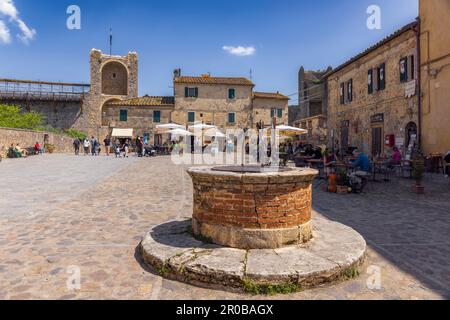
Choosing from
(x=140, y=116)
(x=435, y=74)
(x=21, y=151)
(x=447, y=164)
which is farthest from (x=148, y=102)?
(x=447, y=164)

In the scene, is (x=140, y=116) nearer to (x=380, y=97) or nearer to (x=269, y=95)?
(x=269, y=95)

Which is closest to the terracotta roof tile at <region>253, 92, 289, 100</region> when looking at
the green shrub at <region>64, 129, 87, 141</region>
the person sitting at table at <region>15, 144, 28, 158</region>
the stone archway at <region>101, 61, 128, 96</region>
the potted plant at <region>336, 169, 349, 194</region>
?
the stone archway at <region>101, 61, 128, 96</region>

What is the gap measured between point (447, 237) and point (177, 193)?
6.31 metres

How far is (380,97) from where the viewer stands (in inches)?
667

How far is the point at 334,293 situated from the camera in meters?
3.09

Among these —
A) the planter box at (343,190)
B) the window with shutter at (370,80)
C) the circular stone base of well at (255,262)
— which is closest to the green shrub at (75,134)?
the window with shutter at (370,80)

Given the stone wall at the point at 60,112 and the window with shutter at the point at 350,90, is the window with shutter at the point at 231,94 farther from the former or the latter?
the stone wall at the point at 60,112

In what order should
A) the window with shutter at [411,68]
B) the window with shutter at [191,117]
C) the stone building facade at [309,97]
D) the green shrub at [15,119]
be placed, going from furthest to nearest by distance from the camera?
1. the window with shutter at [191,117]
2. the stone building facade at [309,97]
3. the green shrub at [15,119]
4. the window with shutter at [411,68]

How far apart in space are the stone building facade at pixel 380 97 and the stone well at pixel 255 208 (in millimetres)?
13448

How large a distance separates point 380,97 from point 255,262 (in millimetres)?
16533

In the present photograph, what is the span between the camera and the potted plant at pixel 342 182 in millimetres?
8930

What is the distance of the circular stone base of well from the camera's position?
3170mm

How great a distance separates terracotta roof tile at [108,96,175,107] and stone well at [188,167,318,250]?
110 feet
